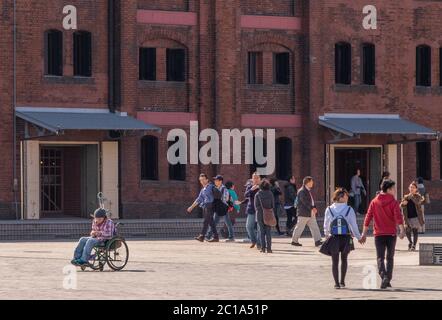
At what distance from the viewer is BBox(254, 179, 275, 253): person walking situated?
31719mm

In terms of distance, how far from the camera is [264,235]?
105 ft

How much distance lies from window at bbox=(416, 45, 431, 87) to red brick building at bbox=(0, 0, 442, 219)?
0.17 feet

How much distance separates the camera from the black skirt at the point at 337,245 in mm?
21656

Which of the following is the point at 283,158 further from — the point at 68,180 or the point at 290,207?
the point at 290,207

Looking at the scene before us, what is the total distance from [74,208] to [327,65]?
10120 mm

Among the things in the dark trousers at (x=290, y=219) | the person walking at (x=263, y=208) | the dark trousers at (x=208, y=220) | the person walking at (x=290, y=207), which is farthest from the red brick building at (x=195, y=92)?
the person walking at (x=263, y=208)

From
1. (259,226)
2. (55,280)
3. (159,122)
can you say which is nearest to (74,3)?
(159,122)

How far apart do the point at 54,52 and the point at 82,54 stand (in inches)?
39.8

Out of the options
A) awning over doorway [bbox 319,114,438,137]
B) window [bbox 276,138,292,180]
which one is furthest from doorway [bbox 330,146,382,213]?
window [bbox 276,138,292,180]

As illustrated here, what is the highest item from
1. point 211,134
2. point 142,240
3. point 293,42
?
point 293,42

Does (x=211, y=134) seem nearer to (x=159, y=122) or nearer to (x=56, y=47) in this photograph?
(x=159, y=122)

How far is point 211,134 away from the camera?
47438 millimetres
